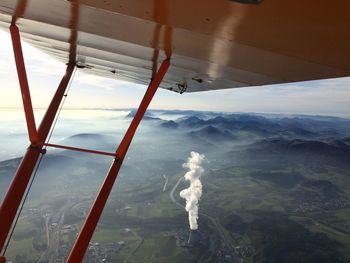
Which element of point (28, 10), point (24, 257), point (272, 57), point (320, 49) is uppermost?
point (24, 257)

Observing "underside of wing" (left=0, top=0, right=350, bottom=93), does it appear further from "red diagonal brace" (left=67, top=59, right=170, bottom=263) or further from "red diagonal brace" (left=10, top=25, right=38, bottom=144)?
"red diagonal brace" (left=67, top=59, right=170, bottom=263)

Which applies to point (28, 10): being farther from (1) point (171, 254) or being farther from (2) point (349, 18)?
(1) point (171, 254)

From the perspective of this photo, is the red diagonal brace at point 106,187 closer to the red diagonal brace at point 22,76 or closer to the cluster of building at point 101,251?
the red diagonal brace at point 22,76

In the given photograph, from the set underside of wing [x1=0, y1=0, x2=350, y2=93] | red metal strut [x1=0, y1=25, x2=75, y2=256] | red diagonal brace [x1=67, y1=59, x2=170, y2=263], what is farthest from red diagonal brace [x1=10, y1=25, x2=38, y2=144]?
red diagonal brace [x1=67, y1=59, x2=170, y2=263]

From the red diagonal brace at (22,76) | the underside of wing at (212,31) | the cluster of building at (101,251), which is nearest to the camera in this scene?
the underside of wing at (212,31)

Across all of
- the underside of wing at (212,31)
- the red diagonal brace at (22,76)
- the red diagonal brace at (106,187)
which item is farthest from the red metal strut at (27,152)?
the red diagonal brace at (106,187)

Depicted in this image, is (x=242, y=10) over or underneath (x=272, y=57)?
underneath

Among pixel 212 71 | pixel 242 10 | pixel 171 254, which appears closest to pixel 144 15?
pixel 242 10
